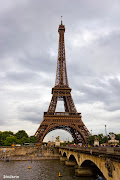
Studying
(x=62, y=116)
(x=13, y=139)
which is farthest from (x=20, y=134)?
(x=62, y=116)

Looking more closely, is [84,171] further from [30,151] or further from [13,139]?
[13,139]

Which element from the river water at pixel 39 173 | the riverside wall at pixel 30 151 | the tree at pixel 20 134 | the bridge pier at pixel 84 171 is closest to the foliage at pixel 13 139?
the tree at pixel 20 134

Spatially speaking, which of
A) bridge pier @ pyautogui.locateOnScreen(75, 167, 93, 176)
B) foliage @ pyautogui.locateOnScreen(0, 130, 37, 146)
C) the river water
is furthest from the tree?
A: bridge pier @ pyautogui.locateOnScreen(75, 167, 93, 176)

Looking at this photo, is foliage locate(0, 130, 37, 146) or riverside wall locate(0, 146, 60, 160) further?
foliage locate(0, 130, 37, 146)

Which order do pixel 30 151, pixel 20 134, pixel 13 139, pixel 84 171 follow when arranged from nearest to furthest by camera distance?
pixel 84 171
pixel 30 151
pixel 13 139
pixel 20 134

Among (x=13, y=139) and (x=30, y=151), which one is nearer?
(x=30, y=151)

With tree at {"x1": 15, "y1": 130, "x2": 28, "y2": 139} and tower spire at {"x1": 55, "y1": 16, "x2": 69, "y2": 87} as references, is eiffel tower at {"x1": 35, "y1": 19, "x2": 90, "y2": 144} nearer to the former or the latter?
tower spire at {"x1": 55, "y1": 16, "x2": 69, "y2": 87}

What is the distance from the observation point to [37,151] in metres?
66.6

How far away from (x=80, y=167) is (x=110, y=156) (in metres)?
14.6

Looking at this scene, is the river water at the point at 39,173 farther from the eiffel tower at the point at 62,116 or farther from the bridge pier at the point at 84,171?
the eiffel tower at the point at 62,116

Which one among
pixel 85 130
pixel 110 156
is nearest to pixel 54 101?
pixel 85 130

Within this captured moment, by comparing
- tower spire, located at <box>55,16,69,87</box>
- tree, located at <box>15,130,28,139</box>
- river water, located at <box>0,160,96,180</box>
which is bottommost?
river water, located at <box>0,160,96,180</box>

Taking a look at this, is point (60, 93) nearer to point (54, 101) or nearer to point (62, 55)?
point (54, 101)

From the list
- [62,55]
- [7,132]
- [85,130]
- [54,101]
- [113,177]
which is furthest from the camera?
[7,132]
